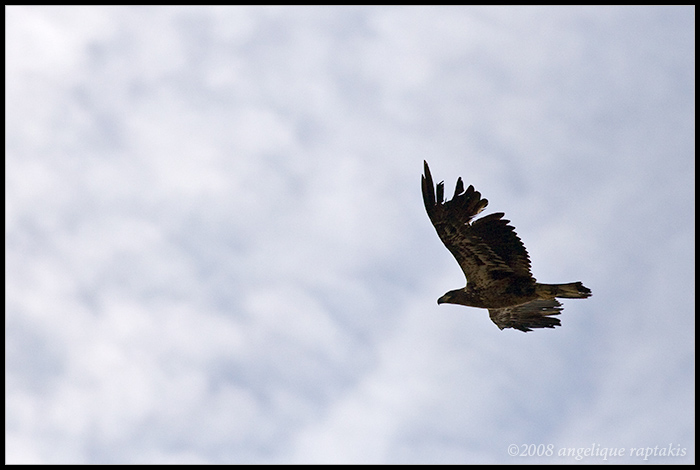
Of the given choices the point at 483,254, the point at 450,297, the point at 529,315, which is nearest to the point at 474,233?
the point at 483,254

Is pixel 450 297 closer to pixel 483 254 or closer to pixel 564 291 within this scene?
pixel 483 254

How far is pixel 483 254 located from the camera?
13148 mm

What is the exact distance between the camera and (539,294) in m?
13.3

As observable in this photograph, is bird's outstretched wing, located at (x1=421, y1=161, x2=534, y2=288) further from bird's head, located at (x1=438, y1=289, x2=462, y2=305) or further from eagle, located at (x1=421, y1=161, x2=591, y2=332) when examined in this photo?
bird's head, located at (x1=438, y1=289, x2=462, y2=305)

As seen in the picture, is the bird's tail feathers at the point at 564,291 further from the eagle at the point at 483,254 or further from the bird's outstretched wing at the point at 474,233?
the bird's outstretched wing at the point at 474,233

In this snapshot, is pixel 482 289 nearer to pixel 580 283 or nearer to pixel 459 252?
pixel 459 252

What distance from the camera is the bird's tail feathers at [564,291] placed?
13.0 m

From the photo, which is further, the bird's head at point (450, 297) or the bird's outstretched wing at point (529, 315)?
the bird's outstretched wing at point (529, 315)

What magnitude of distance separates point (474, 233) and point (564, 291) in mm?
2098

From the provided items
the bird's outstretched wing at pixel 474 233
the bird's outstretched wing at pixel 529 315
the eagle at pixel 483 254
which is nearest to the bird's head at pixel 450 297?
the eagle at pixel 483 254

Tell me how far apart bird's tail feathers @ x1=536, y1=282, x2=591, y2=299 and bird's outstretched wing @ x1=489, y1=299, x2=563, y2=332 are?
5.10 feet

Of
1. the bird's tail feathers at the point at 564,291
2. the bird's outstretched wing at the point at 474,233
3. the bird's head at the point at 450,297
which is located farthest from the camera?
the bird's head at the point at 450,297

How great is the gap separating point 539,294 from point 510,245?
1.28 metres

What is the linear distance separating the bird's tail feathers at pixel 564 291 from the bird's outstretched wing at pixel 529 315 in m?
1.55
